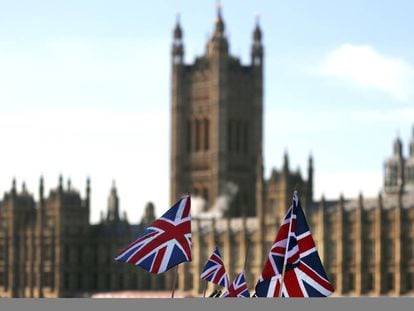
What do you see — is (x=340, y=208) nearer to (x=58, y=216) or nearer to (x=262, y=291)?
(x=58, y=216)

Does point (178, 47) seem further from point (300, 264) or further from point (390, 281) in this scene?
point (300, 264)

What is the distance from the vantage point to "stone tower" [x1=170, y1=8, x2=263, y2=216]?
160 meters

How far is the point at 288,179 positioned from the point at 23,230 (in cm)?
3225

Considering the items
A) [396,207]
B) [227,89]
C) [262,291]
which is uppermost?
[227,89]

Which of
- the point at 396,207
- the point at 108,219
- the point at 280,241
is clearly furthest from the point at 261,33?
the point at 280,241

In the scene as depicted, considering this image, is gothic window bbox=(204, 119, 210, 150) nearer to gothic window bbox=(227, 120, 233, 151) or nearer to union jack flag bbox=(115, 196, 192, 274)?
gothic window bbox=(227, 120, 233, 151)

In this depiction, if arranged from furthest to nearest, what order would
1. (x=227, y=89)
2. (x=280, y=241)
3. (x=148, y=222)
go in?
(x=227, y=89) < (x=148, y=222) < (x=280, y=241)

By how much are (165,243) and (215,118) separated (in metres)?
121

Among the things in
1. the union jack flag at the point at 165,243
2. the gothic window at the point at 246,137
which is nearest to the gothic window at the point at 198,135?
the gothic window at the point at 246,137

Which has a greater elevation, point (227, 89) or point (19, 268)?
point (227, 89)

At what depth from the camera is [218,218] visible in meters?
142

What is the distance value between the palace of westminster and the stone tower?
0.13m

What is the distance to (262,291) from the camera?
39.5 m

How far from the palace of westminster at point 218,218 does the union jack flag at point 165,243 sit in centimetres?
7442
